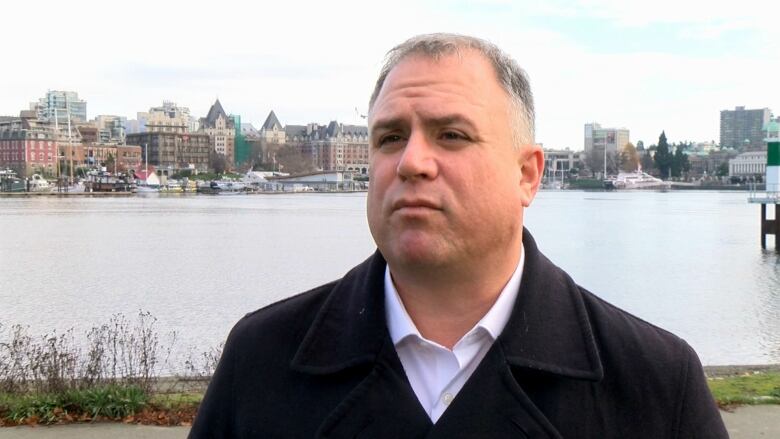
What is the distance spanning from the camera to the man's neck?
207 cm

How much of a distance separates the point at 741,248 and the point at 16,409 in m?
36.4

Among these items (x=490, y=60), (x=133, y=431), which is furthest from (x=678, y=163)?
(x=490, y=60)

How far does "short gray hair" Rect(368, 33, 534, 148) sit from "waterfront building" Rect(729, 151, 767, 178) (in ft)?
603

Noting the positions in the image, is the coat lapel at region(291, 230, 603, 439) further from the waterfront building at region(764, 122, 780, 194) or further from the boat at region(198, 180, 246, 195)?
the boat at region(198, 180, 246, 195)

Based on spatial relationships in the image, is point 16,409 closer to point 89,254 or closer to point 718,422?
point 718,422

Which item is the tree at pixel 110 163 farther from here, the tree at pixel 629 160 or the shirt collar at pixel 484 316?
the shirt collar at pixel 484 316

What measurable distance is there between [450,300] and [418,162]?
0.36 meters

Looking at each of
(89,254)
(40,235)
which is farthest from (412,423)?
(40,235)

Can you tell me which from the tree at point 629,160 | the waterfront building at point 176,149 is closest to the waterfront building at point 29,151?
the waterfront building at point 176,149

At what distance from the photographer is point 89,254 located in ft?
107

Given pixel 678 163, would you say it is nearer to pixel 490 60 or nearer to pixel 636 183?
pixel 636 183

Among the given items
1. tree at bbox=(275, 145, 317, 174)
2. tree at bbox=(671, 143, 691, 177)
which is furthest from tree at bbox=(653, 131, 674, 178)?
tree at bbox=(275, 145, 317, 174)

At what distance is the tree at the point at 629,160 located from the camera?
188125mm

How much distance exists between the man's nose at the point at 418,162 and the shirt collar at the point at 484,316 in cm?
33
